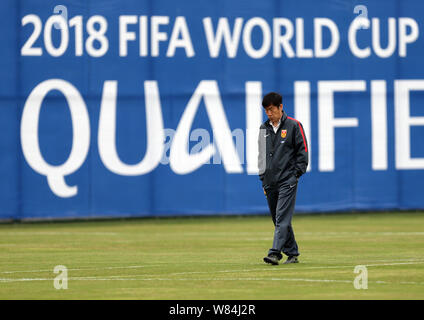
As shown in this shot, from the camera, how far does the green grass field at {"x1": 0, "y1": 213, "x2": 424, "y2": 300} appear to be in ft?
36.5

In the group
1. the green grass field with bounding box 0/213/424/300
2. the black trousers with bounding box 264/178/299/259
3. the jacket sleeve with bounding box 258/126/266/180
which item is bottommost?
the green grass field with bounding box 0/213/424/300

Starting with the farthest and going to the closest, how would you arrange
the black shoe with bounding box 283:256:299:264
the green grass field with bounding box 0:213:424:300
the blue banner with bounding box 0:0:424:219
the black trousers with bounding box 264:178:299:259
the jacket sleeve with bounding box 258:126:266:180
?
the blue banner with bounding box 0:0:424:219
the black shoe with bounding box 283:256:299:264
the jacket sleeve with bounding box 258:126:266:180
the black trousers with bounding box 264:178:299:259
the green grass field with bounding box 0:213:424:300

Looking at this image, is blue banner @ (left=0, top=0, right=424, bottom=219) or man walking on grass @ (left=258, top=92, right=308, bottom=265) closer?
man walking on grass @ (left=258, top=92, right=308, bottom=265)

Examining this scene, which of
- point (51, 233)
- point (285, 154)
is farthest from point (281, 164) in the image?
point (51, 233)

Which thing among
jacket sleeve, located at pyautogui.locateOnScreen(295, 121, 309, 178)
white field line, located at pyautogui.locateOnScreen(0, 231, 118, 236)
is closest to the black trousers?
jacket sleeve, located at pyautogui.locateOnScreen(295, 121, 309, 178)

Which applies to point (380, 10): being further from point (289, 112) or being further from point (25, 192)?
point (25, 192)

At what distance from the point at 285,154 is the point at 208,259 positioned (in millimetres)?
2318

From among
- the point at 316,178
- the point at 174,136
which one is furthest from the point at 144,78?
the point at 316,178

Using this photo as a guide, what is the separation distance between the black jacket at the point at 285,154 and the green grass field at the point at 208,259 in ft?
3.90

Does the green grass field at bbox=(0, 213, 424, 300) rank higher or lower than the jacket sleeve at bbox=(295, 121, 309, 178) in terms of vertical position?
lower

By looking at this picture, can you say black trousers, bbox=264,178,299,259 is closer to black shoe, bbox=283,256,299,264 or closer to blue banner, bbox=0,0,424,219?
black shoe, bbox=283,256,299,264

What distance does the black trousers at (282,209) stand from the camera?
13.4m

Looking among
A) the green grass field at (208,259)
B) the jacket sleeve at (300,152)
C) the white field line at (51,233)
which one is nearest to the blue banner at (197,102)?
the green grass field at (208,259)

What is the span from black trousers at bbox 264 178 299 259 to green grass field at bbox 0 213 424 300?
1.09ft
